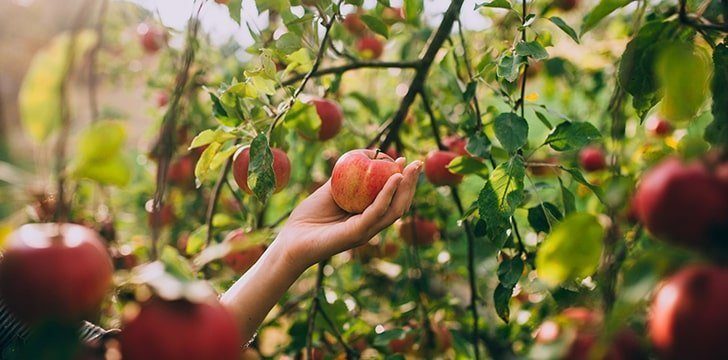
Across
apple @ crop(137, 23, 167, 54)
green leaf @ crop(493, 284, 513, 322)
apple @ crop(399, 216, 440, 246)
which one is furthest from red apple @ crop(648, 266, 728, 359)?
apple @ crop(137, 23, 167, 54)

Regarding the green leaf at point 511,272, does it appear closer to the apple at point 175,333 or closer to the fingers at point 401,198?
the fingers at point 401,198

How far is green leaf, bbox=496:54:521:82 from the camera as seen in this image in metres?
0.95

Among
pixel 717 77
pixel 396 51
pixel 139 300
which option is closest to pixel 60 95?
pixel 139 300

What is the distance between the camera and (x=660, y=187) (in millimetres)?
398

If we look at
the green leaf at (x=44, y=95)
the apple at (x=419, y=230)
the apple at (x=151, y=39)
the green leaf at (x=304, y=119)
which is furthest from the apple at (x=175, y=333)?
the apple at (x=151, y=39)

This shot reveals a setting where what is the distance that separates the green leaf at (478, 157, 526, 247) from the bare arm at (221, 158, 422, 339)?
0.38 ft

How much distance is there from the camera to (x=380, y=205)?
968mm

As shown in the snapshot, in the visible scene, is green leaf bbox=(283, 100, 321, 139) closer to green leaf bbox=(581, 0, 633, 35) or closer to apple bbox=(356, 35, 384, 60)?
green leaf bbox=(581, 0, 633, 35)

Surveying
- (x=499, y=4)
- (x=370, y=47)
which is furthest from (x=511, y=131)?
(x=370, y=47)

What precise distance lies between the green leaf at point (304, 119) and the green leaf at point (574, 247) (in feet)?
2.78

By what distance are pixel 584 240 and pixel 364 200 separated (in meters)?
0.66

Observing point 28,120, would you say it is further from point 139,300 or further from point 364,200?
point 364,200

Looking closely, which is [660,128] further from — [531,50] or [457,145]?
[531,50]

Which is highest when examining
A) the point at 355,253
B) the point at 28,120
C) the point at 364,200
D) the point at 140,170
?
the point at 28,120
